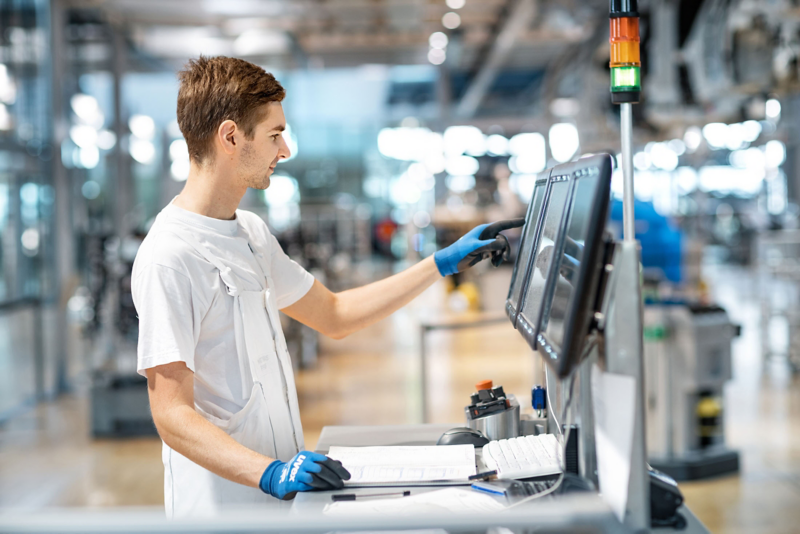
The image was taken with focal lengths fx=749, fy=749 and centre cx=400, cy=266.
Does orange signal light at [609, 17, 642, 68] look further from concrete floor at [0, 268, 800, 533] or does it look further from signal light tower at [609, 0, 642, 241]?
concrete floor at [0, 268, 800, 533]

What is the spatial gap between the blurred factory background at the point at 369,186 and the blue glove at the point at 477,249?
2.32 meters

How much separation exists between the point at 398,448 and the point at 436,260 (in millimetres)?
546

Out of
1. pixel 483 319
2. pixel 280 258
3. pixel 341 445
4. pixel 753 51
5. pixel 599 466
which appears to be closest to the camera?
pixel 599 466

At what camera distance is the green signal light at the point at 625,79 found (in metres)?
1.28

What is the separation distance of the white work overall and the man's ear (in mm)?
193

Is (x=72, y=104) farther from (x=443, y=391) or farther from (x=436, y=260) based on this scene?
(x=436, y=260)

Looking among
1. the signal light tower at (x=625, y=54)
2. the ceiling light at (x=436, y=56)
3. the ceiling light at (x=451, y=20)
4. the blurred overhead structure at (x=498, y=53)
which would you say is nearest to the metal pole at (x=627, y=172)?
the signal light tower at (x=625, y=54)

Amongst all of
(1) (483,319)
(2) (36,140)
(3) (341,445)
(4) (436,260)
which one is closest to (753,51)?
(1) (483,319)

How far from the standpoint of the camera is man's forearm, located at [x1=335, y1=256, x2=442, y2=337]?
2021 mm

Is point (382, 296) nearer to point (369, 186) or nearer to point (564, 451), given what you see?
point (564, 451)

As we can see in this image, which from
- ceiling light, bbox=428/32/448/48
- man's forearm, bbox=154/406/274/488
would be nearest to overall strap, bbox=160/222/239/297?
man's forearm, bbox=154/406/274/488

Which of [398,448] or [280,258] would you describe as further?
[280,258]

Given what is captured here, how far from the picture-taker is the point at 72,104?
778 cm

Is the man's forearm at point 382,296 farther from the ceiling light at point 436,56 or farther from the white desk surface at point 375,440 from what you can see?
the ceiling light at point 436,56
